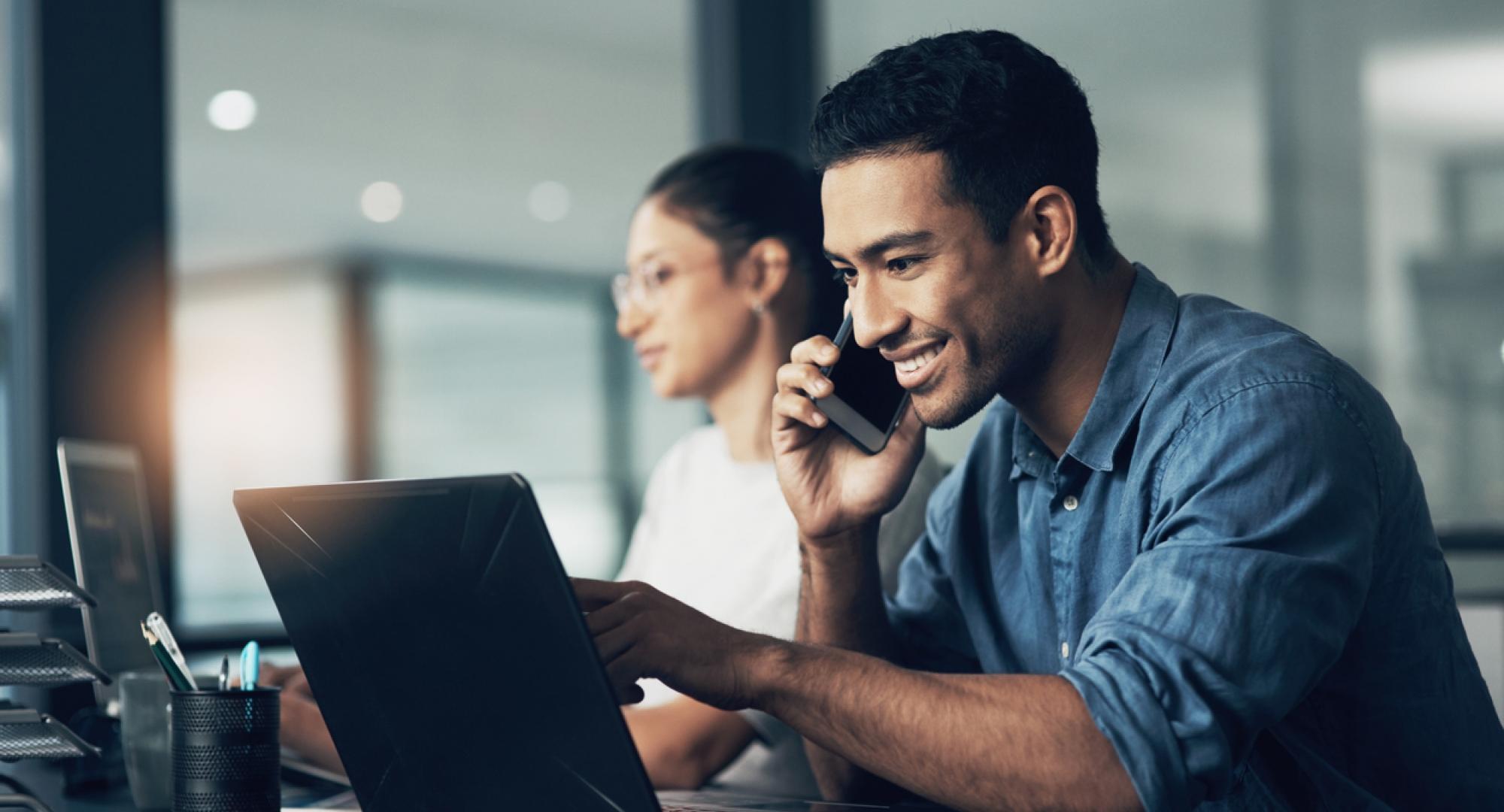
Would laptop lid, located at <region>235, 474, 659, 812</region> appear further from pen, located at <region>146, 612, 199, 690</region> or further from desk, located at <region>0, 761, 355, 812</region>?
desk, located at <region>0, 761, 355, 812</region>

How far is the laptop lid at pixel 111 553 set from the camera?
61.3 inches

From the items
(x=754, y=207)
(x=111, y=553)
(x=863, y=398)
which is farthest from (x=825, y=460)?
(x=111, y=553)

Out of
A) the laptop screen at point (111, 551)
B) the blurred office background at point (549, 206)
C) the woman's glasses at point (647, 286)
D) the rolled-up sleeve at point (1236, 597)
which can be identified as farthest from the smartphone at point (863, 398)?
the blurred office background at point (549, 206)

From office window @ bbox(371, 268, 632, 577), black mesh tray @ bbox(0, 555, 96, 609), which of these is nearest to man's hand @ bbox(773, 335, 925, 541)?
black mesh tray @ bbox(0, 555, 96, 609)

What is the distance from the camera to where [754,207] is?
1950 mm

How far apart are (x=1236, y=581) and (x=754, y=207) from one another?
3.64 ft

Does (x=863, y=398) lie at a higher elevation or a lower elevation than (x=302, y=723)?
higher

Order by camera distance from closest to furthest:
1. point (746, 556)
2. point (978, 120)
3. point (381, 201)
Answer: point (978, 120) < point (746, 556) < point (381, 201)

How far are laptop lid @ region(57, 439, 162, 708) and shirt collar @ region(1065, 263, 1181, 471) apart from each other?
3.48 ft

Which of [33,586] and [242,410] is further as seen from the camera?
[242,410]

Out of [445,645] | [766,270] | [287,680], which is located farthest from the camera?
[766,270]

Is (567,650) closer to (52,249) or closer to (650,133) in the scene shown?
(52,249)

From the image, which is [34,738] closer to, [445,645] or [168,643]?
[168,643]

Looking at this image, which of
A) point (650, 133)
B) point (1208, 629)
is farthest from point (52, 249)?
point (1208, 629)
